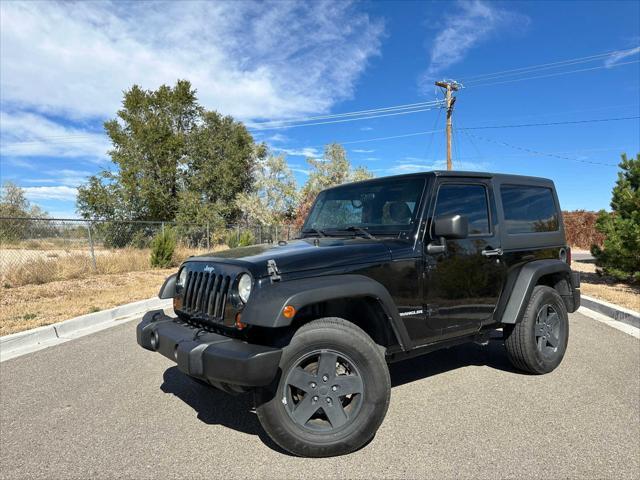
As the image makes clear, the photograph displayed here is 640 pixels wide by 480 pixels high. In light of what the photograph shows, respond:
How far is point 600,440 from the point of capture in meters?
3.12

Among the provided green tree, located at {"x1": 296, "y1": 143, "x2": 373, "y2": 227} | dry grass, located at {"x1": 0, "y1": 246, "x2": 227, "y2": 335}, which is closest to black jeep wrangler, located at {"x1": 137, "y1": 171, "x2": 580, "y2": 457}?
dry grass, located at {"x1": 0, "y1": 246, "x2": 227, "y2": 335}

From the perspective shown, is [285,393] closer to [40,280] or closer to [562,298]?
[562,298]

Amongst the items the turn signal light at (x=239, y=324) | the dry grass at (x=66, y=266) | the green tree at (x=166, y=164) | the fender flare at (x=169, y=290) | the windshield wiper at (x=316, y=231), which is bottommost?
the dry grass at (x=66, y=266)

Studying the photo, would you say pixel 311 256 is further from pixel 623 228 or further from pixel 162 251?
pixel 162 251

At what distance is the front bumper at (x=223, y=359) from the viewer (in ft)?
8.53

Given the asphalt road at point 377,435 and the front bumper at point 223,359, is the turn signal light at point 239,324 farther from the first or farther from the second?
the asphalt road at point 377,435

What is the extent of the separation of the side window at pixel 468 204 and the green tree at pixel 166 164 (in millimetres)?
Result: 26850

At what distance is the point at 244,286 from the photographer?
2.98m

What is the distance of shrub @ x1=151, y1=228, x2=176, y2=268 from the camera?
14.8 metres

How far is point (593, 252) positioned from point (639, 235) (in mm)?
2164

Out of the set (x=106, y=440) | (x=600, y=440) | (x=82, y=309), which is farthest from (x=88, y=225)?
(x=600, y=440)

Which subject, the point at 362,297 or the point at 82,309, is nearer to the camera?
the point at 362,297

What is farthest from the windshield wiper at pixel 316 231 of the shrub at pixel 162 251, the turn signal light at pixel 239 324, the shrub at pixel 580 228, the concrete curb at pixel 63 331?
the shrub at pixel 580 228

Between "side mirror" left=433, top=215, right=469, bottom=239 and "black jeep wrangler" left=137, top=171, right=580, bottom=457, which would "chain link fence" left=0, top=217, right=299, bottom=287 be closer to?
"black jeep wrangler" left=137, top=171, right=580, bottom=457
